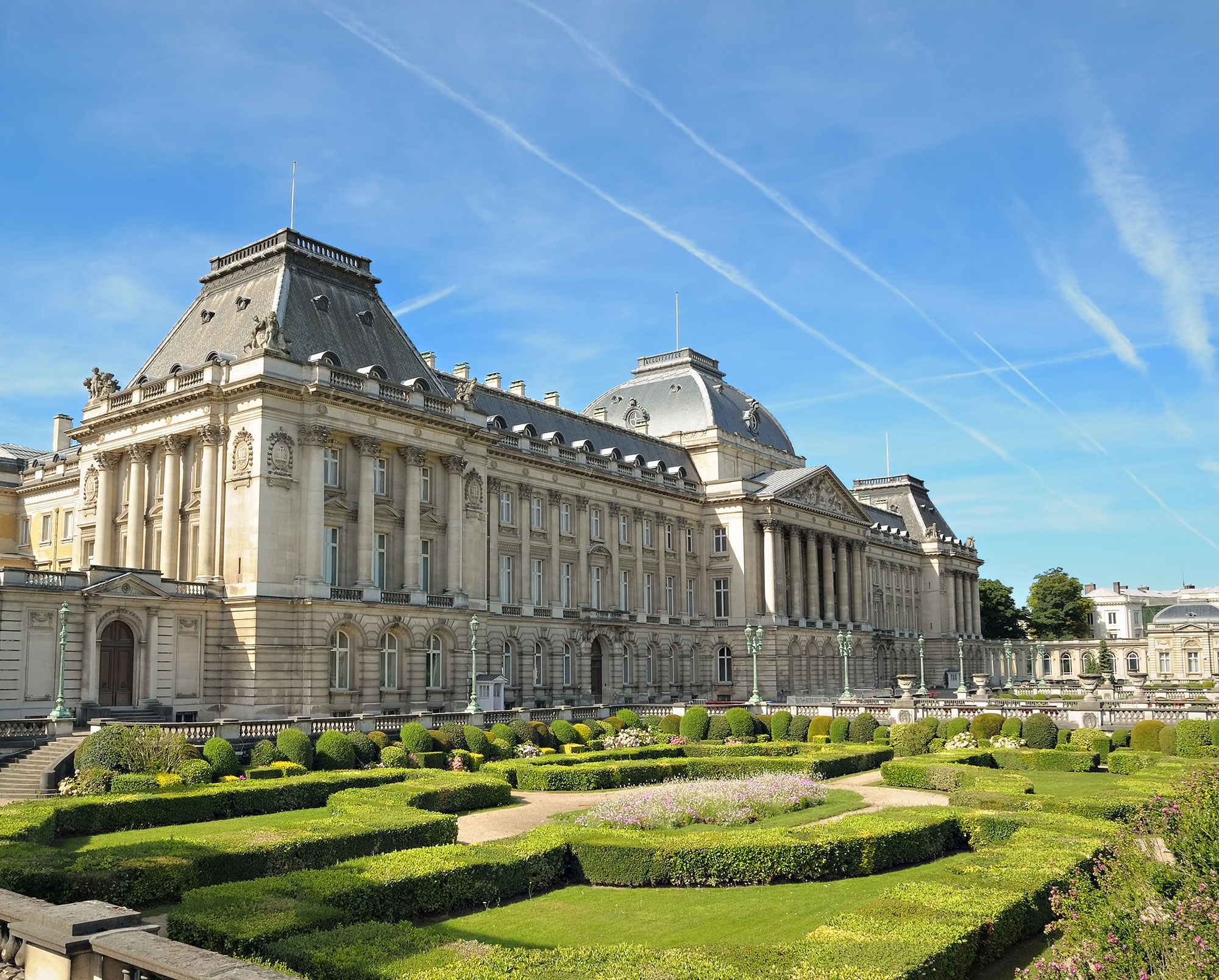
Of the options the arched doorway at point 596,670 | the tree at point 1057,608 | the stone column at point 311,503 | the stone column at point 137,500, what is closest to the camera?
the stone column at point 311,503

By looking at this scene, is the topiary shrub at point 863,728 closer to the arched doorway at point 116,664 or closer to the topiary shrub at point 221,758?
the topiary shrub at point 221,758

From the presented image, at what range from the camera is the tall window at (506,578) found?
207 feet

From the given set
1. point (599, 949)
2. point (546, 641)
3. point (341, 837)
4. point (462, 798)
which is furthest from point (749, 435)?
point (599, 949)

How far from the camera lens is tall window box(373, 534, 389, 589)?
5212cm

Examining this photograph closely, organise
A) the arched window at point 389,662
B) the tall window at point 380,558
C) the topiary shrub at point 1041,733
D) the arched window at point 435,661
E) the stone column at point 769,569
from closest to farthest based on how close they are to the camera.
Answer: the topiary shrub at point 1041,733
the arched window at point 389,662
the tall window at point 380,558
the arched window at point 435,661
the stone column at point 769,569

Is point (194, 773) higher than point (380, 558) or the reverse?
the reverse

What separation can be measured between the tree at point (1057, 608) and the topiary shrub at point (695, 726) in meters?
96.3

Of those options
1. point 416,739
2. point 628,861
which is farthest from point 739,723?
point 628,861

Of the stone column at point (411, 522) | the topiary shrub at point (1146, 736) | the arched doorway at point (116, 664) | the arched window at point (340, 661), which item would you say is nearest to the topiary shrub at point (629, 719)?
the stone column at point (411, 522)

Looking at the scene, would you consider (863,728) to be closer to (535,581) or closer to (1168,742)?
(1168,742)

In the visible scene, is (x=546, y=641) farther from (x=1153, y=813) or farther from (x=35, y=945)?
(x=35, y=945)

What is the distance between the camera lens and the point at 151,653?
4456 cm

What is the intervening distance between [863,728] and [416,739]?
67.9 ft

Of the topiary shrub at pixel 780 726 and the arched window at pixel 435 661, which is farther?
the arched window at pixel 435 661
